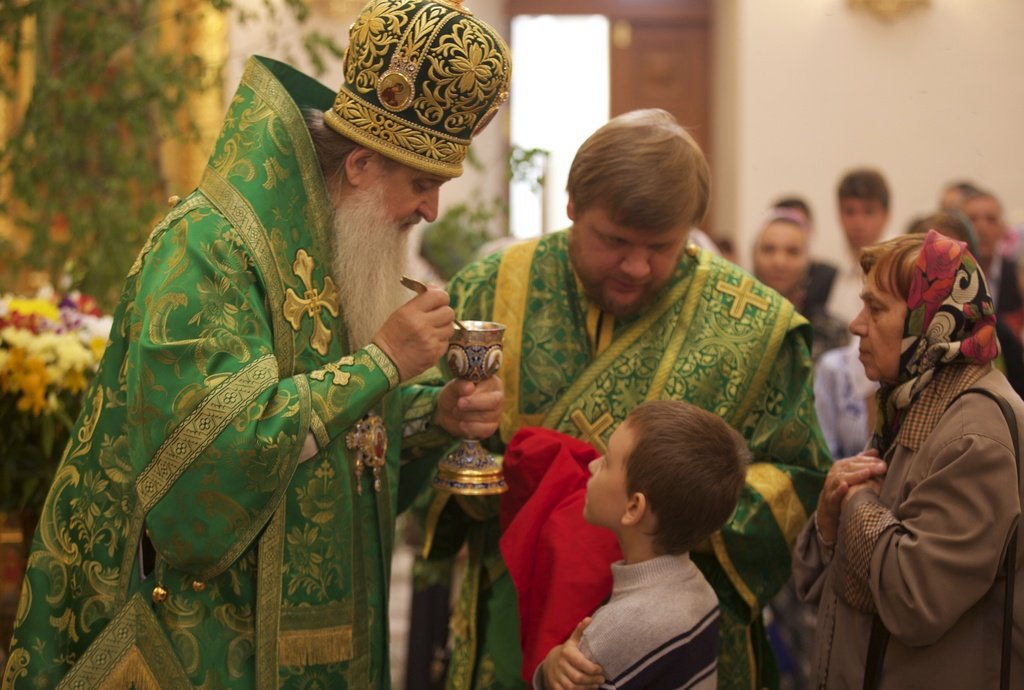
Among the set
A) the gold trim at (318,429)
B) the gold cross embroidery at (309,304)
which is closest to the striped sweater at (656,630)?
the gold trim at (318,429)

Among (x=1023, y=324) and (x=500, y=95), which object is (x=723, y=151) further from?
(x=500, y=95)

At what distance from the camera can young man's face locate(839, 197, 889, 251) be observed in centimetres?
618

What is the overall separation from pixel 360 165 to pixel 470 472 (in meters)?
0.70

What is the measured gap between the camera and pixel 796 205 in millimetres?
7035

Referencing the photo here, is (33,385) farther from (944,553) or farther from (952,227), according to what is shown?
(952,227)

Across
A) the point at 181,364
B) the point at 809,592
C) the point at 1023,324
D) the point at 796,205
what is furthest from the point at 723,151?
→ the point at 181,364

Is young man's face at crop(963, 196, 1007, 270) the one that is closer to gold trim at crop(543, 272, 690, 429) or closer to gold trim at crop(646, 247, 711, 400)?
gold trim at crop(646, 247, 711, 400)

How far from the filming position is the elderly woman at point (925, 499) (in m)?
2.41

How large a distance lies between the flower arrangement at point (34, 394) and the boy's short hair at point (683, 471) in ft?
5.89

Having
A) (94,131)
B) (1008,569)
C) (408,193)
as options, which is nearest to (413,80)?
(408,193)

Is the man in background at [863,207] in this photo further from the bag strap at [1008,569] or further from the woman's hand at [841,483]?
the bag strap at [1008,569]

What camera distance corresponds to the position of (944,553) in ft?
7.89

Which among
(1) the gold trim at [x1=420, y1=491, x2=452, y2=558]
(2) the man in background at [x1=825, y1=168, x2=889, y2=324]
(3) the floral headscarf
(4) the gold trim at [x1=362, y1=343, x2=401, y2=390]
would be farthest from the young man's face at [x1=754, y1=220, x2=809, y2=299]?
(4) the gold trim at [x1=362, y1=343, x2=401, y2=390]

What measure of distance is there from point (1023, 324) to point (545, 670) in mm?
4522
